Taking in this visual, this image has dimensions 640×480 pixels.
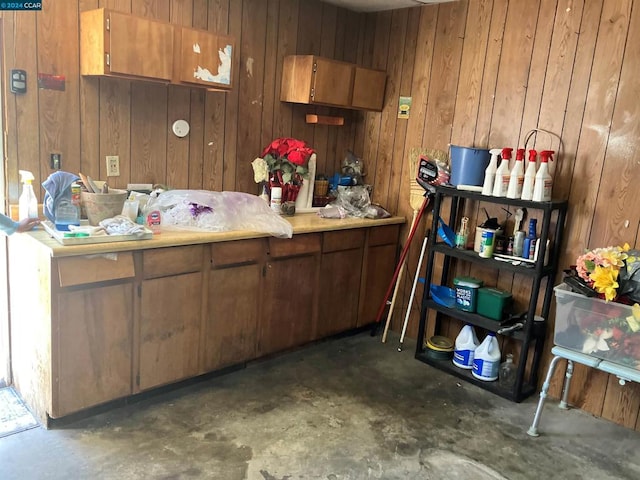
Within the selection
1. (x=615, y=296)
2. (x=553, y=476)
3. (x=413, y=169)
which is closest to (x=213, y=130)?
(x=413, y=169)

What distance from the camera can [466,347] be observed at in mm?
3480

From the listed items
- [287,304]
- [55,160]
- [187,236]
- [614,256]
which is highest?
[55,160]

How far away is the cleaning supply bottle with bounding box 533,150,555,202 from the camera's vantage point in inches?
118

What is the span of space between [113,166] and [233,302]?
1038 millimetres

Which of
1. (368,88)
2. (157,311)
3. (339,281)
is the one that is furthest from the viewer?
(368,88)

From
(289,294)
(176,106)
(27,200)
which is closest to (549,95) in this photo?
(289,294)

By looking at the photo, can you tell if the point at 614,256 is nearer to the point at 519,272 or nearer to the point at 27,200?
the point at 519,272

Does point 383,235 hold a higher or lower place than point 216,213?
lower

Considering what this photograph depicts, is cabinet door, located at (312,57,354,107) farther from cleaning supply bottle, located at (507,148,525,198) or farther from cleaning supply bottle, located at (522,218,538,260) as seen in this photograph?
cleaning supply bottle, located at (522,218,538,260)

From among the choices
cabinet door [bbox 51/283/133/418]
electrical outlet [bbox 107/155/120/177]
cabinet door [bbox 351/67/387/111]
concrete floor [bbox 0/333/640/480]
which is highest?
cabinet door [bbox 351/67/387/111]

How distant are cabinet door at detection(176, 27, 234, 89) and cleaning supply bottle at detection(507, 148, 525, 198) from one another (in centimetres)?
175

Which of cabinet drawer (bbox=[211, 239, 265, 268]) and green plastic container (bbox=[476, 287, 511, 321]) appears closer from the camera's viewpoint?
cabinet drawer (bbox=[211, 239, 265, 268])

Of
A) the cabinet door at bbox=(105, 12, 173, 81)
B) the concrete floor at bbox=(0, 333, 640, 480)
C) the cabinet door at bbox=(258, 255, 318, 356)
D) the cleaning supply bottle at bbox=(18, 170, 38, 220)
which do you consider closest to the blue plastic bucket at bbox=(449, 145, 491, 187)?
the cabinet door at bbox=(258, 255, 318, 356)

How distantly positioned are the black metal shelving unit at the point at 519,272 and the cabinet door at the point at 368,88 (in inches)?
35.9
